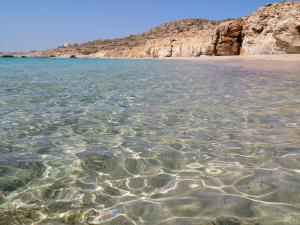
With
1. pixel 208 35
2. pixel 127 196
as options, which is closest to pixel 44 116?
pixel 127 196

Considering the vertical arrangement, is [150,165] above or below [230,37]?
below

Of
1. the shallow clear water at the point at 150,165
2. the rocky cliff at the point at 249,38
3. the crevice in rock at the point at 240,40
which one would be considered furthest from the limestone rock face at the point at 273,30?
the shallow clear water at the point at 150,165

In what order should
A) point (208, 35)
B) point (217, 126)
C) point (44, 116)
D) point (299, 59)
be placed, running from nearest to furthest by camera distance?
1. point (217, 126)
2. point (44, 116)
3. point (299, 59)
4. point (208, 35)

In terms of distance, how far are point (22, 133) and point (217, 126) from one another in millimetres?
3363

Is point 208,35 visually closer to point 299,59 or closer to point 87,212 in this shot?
point 299,59

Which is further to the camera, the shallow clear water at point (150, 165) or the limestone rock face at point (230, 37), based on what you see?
the limestone rock face at point (230, 37)

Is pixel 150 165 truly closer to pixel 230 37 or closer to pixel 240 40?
pixel 230 37

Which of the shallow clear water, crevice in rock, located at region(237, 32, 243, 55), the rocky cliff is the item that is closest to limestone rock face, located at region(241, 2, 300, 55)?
the rocky cliff

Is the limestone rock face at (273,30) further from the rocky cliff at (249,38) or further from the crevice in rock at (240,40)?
the crevice in rock at (240,40)

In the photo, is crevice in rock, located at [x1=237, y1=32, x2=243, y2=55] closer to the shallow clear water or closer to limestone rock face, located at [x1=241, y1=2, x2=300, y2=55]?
limestone rock face, located at [x1=241, y1=2, x2=300, y2=55]

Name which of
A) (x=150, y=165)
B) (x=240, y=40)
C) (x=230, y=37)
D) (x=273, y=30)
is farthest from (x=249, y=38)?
(x=150, y=165)

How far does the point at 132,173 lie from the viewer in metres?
3.79

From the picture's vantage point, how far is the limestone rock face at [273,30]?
3300 centimetres

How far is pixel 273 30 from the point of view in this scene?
35656 mm
